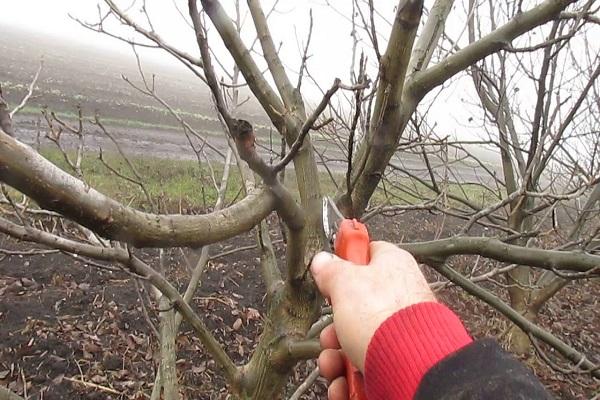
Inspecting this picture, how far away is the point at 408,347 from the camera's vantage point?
99cm

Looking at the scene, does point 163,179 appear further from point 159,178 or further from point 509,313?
point 509,313

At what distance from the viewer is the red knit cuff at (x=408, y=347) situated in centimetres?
97

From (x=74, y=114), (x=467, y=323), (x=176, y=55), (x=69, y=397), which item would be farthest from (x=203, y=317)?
(x=74, y=114)

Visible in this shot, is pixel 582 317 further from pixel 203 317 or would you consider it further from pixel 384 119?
pixel 384 119

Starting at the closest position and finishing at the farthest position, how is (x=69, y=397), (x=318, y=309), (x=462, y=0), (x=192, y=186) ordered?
(x=318, y=309) → (x=462, y=0) → (x=69, y=397) → (x=192, y=186)

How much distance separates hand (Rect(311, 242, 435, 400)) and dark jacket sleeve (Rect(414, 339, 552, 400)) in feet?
0.49

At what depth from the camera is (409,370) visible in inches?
38.3

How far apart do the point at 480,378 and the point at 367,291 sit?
29 centimetres

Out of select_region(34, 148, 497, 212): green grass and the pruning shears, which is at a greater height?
the pruning shears

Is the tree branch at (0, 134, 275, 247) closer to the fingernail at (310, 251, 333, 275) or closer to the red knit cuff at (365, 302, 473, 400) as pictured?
the fingernail at (310, 251, 333, 275)

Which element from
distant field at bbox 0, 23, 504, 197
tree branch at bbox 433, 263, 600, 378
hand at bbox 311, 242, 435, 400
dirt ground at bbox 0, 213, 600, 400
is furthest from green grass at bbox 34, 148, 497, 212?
hand at bbox 311, 242, 435, 400

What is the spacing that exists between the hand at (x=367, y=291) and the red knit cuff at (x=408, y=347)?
28 millimetres

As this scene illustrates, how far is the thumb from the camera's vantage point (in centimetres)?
121

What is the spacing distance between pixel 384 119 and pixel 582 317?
7945mm
